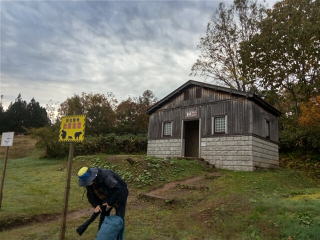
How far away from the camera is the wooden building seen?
19.0 m

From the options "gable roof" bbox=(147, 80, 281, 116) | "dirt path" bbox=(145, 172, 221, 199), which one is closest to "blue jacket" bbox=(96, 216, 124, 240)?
"dirt path" bbox=(145, 172, 221, 199)

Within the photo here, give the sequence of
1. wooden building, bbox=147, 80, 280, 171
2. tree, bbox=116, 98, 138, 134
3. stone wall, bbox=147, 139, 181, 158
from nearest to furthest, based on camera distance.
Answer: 1. wooden building, bbox=147, 80, 280, 171
2. stone wall, bbox=147, 139, 181, 158
3. tree, bbox=116, 98, 138, 134

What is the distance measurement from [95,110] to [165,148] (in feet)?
65.8

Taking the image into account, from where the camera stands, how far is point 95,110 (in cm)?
4034

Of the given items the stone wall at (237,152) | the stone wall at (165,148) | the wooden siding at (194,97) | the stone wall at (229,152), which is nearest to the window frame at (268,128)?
the stone wall at (237,152)

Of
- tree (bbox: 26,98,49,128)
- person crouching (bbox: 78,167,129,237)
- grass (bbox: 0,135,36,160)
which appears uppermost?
tree (bbox: 26,98,49,128)

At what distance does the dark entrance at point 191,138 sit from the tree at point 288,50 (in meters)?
9.04

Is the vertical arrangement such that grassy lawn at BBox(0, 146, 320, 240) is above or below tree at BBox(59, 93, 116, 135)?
below

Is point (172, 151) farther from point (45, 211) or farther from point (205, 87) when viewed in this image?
point (45, 211)

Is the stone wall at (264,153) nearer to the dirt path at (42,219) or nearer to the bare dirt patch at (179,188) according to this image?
the bare dirt patch at (179,188)

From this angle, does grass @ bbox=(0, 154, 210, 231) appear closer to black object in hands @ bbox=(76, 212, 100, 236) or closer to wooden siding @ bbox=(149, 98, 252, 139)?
wooden siding @ bbox=(149, 98, 252, 139)

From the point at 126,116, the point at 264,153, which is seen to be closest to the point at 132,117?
the point at 126,116

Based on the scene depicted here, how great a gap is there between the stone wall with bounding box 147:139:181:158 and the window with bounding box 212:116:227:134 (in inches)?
117

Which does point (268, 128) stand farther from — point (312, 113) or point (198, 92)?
point (198, 92)
